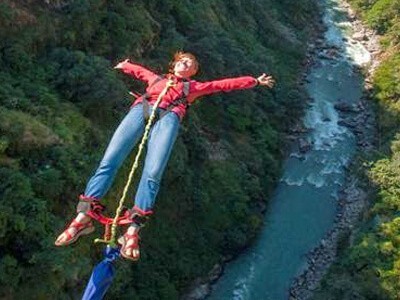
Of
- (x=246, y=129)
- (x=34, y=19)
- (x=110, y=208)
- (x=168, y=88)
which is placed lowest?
(x=246, y=129)

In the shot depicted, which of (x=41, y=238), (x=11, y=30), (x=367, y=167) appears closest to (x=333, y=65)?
(x=367, y=167)

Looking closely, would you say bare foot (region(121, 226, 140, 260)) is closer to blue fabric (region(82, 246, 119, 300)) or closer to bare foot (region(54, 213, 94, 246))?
blue fabric (region(82, 246, 119, 300))

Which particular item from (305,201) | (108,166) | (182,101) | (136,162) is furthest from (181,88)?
(305,201)

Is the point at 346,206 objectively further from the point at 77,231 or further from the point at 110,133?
the point at 77,231

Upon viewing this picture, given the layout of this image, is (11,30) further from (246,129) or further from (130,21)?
(246,129)

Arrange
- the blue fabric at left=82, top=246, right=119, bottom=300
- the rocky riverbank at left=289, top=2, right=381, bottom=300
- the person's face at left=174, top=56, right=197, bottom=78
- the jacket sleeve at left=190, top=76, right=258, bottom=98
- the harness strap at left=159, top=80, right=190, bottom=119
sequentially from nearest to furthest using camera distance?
1. the blue fabric at left=82, top=246, right=119, bottom=300
2. the harness strap at left=159, top=80, right=190, bottom=119
3. the person's face at left=174, top=56, right=197, bottom=78
4. the jacket sleeve at left=190, top=76, right=258, bottom=98
5. the rocky riverbank at left=289, top=2, right=381, bottom=300

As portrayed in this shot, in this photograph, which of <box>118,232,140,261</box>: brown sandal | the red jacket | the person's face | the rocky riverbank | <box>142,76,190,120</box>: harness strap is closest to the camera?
<box>118,232,140,261</box>: brown sandal

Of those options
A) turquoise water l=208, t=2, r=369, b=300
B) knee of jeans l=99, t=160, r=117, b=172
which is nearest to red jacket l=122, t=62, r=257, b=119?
knee of jeans l=99, t=160, r=117, b=172
